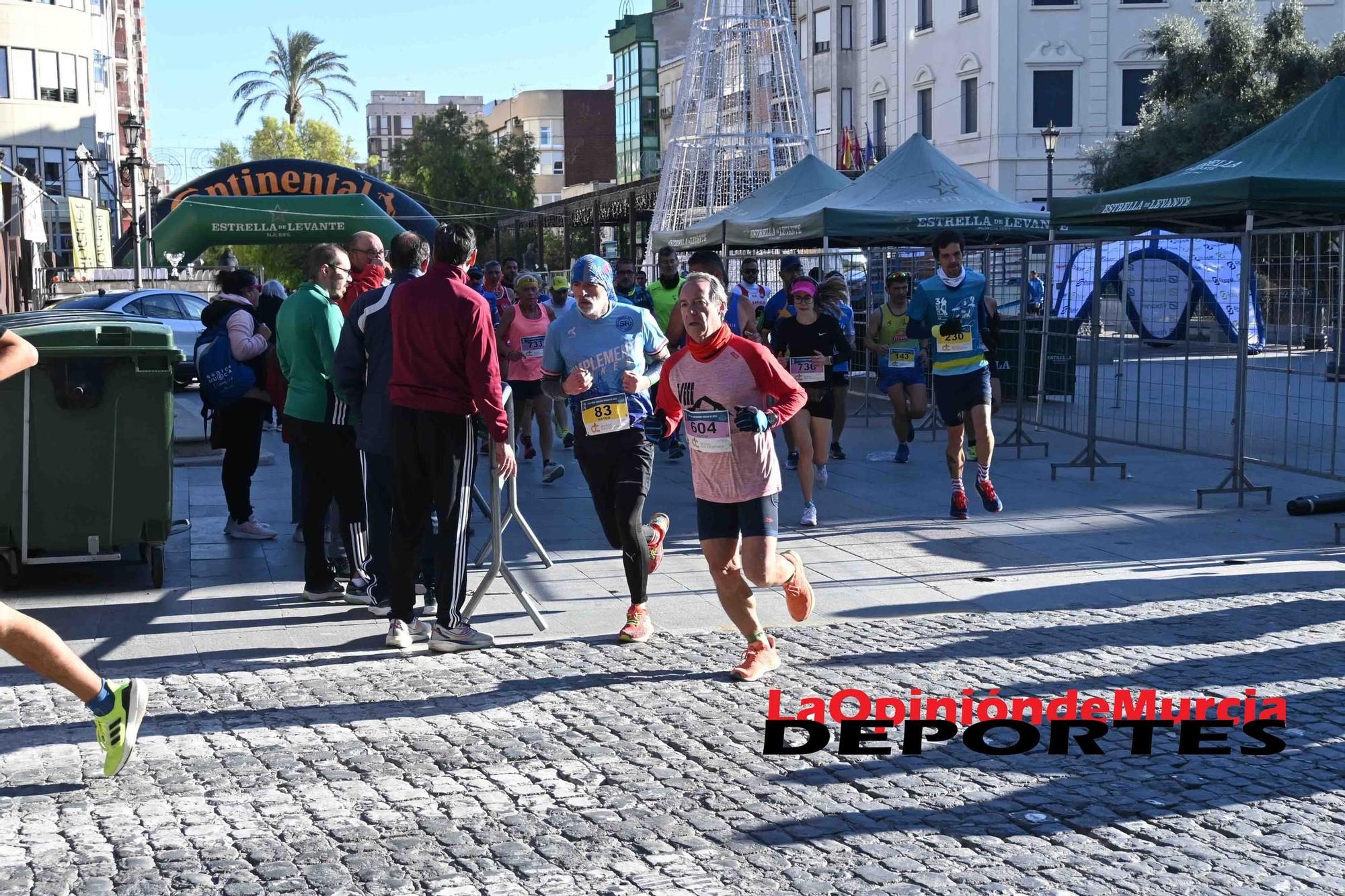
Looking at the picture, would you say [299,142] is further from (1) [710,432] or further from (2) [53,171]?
(1) [710,432]

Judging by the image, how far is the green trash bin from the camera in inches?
318

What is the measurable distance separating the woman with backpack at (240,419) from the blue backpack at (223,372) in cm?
4

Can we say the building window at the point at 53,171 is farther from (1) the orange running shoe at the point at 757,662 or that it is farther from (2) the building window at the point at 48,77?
(1) the orange running shoe at the point at 757,662

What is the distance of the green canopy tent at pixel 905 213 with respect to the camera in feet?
57.2

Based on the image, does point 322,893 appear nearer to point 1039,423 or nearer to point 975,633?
point 975,633

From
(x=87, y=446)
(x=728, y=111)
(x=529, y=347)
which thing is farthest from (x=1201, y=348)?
(x=728, y=111)

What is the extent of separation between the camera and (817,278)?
61.3 ft

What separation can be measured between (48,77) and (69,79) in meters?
1.00

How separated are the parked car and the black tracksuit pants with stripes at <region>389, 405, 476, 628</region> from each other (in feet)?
54.7

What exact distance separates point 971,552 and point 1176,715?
380 cm

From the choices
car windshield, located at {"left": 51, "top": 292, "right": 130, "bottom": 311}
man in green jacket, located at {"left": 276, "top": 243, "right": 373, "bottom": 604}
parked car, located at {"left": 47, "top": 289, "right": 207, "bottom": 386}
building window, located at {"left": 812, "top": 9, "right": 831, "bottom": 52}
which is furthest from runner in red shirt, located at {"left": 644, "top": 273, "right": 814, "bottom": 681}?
building window, located at {"left": 812, "top": 9, "right": 831, "bottom": 52}

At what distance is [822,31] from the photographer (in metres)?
53.8

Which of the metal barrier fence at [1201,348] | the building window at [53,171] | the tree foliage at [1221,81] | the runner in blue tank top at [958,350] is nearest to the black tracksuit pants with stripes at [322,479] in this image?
the runner in blue tank top at [958,350]

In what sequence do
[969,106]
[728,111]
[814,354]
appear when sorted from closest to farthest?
1. [814,354]
2. [728,111]
3. [969,106]
